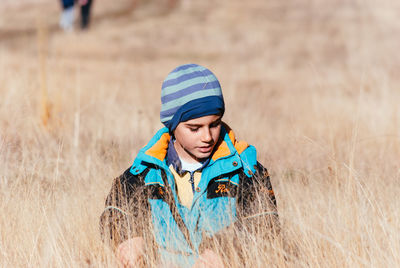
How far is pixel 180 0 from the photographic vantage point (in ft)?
83.6

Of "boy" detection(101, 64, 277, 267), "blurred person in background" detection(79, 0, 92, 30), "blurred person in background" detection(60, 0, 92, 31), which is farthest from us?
"blurred person in background" detection(79, 0, 92, 30)

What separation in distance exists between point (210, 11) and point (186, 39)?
6.26 meters

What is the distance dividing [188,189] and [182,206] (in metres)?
0.09

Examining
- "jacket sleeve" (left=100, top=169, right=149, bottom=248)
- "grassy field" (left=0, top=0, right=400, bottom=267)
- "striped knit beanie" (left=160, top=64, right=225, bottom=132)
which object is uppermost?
"striped knit beanie" (left=160, top=64, right=225, bottom=132)

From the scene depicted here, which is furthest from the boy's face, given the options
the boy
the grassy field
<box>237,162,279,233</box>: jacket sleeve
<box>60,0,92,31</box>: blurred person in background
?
<box>60,0,92,31</box>: blurred person in background

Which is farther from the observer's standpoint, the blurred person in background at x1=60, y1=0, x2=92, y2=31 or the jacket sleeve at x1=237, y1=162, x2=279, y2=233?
the blurred person in background at x1=60, y1=0, x2=92, y2=31

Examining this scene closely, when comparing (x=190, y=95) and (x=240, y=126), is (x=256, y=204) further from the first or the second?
(x=240, y=126)

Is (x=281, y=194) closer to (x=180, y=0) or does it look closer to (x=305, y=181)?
(x=305, y=181)

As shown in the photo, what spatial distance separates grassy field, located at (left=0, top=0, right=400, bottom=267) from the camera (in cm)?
241

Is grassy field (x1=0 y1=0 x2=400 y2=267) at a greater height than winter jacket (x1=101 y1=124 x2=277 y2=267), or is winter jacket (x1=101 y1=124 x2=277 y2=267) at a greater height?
winter jacket (x1=101 y1=124 x2=277 y2=267)

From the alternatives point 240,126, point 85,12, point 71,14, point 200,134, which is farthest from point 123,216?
point 85,12

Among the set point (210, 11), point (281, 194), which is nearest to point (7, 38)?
point (210, 11)

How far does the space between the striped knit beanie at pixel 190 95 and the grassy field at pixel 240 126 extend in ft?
2.02

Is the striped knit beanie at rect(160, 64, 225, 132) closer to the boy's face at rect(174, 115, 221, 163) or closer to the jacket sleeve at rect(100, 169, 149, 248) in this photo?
the boy's face at rect(174, 115, 221, 163)
